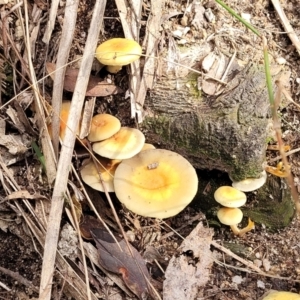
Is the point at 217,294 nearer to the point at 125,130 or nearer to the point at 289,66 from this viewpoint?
the point at 125,130

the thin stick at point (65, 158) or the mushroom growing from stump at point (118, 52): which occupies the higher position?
the mushroom growing from stump at point (118, 52)

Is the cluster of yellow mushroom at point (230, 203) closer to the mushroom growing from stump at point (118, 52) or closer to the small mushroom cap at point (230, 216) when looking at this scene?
the small mushroom cap at point (230, 216)

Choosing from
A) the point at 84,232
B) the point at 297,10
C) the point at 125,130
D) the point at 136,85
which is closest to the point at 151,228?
the point at 84,232

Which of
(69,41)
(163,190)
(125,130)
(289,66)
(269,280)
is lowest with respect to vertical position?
(269,280)

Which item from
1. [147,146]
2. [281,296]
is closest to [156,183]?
[147,146]

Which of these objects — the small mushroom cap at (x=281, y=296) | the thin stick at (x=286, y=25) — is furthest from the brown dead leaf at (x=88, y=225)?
the thin stick at (x=286, y=25)

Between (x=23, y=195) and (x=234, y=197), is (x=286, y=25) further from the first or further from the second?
(x=23, y=195)
